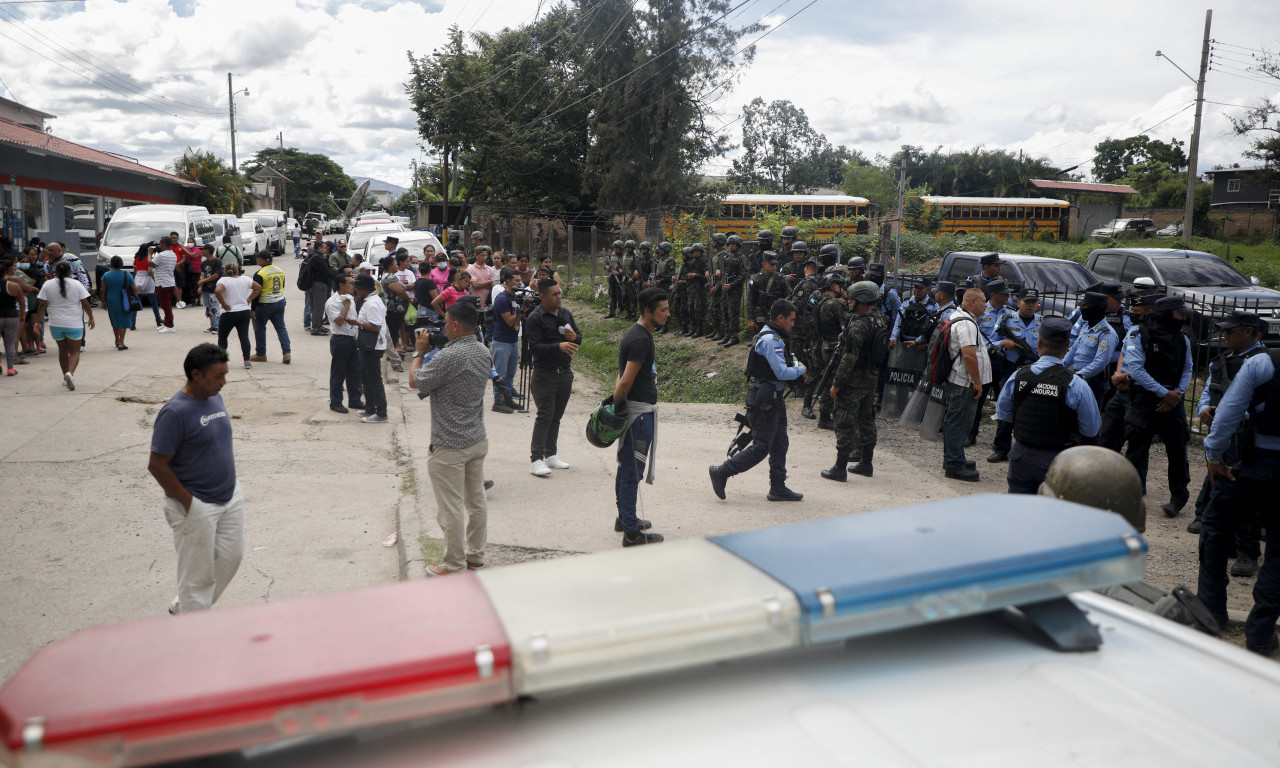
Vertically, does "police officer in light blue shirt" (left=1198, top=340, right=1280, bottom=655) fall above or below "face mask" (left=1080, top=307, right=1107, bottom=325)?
below

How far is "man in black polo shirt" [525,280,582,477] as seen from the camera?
767 cm

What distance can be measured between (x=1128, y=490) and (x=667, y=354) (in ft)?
41.9

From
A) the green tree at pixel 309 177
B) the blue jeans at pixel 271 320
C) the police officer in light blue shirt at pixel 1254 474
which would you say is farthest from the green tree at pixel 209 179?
the green tree at pixel 309 177

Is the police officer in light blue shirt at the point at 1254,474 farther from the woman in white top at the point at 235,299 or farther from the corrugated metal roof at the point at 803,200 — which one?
the corrugated metal roof at the point at 803,200

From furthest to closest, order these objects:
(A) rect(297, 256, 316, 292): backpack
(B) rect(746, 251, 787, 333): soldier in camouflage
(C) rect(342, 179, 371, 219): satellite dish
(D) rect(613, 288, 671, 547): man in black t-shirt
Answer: (C) rect(342, 179, 371, 219): satellite dish
(A) rect(297, 256, 316, 292): backpack
(B) rect(746, 251, 787, 333): soldier in camouflage
(D) rect(613, 288, 671, 547): man in black t-shirt

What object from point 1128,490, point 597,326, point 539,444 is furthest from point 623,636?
point 597,326

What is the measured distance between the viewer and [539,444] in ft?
26.5

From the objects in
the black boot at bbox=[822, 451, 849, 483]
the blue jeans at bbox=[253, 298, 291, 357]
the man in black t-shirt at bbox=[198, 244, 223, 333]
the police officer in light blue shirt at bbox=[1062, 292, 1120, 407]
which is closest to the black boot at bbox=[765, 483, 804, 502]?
the black boot at bbox=[822, 451, 849, 483]

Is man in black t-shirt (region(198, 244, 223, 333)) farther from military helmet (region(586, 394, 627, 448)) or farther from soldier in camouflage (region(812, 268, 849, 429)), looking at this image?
military helmet (region(586, 394, 627, 448))

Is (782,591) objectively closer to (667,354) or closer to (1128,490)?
(1128,490)

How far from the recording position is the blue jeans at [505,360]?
10148 millimetres

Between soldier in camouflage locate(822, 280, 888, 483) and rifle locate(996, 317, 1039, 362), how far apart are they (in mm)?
1839

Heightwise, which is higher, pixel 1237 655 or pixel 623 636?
pixel 623 636

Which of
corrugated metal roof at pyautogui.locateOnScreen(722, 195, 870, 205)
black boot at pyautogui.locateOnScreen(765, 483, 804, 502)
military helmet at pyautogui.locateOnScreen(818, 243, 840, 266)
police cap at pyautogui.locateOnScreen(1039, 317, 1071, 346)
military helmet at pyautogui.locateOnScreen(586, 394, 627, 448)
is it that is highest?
corrugated metal roof at pyautogui.locateOnScreen(722, 195, 870, 205)
